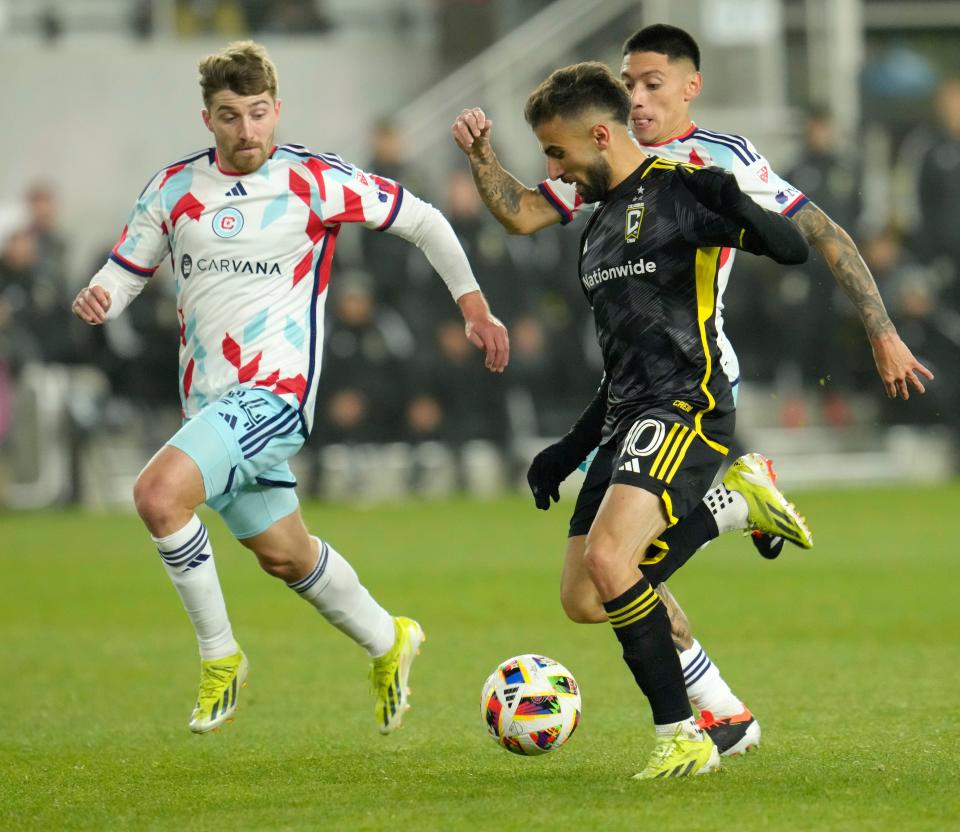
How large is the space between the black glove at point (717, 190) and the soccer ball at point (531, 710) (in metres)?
1.65

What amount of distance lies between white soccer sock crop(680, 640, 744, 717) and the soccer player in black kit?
1.52 ft

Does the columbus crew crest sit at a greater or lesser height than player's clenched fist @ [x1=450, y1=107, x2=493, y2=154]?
lesser

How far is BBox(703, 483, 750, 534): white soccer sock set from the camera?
6.25 m

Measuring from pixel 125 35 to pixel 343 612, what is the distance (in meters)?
18.3

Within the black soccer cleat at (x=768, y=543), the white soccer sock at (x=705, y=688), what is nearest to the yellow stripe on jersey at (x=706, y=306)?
the white soccer sock at (x=705, y=688)

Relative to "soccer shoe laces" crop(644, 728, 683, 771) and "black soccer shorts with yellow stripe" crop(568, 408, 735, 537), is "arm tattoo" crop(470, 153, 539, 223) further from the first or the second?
"soccer shoe laces" crop(644, 728, 683, 771)

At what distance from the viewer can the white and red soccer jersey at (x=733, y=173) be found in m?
5.95

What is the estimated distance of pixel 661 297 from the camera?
18.8ft

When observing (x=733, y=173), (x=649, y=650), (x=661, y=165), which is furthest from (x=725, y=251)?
(x=649, y=650)

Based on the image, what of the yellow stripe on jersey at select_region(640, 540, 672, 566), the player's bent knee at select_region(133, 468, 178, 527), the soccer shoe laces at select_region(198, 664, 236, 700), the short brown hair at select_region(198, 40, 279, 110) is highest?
the short brown hair at select_region(198, 40, 279, 110)

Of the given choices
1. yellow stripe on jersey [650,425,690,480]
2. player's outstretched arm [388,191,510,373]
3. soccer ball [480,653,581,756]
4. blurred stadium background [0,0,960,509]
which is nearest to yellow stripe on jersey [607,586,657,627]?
yellow stripe on jersey [650,425,690,480]

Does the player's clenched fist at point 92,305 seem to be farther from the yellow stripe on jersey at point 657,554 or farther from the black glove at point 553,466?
the yellow stripe on jersey at point 657,554

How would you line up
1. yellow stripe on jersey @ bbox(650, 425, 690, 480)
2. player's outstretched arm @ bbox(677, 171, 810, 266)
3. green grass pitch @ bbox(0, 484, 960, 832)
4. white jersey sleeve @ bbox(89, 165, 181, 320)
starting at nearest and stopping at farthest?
green grass pitch @ bbox(0, 484, 960, 832) → player's outstretched arm @ bbox(677, 171, 810, 266) → yellow stripe on jersey @ bbox(650, 425, 690, 480) → white jersey sleeve @ bbox(89, 165, 181, 320)

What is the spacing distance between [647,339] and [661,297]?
143mm
